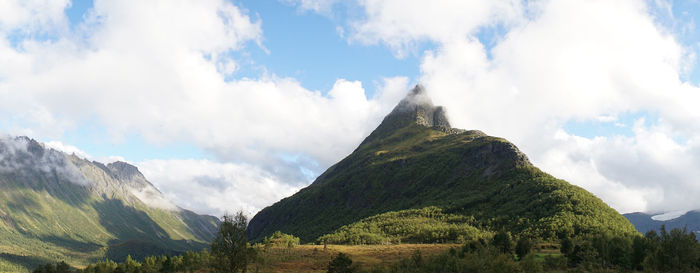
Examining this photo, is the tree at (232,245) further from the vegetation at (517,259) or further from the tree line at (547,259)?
the vegetation at (517,259)

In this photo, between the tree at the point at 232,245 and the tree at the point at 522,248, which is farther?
the tree at the point at 522,248

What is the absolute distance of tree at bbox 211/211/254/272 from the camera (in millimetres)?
83688

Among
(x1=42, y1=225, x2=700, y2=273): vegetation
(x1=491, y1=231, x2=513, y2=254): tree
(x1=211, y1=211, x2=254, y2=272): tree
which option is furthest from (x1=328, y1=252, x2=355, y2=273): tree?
(x1=491, y1=231, x2=513, y2=254): tree

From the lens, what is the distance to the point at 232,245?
84.3 m

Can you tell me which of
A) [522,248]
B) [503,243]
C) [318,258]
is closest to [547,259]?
[522,248]

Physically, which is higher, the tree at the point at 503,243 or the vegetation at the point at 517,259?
the tree at the point at 503,243

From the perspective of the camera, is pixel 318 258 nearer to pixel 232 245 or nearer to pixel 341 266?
pixel 341 266

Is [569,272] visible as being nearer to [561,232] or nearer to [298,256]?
[561,232]

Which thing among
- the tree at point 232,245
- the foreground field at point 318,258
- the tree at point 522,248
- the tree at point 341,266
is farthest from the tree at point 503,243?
the tree at point 232,245

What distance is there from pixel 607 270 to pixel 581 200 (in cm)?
10906

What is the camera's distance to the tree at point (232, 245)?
83.7 m

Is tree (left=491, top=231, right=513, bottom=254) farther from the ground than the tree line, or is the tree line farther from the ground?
tree (left=491, top=231, right=513, bottom=254)

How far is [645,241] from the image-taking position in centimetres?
10225

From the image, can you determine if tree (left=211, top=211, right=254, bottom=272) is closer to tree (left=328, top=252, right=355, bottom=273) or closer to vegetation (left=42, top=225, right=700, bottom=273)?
vegetation (left=42, top=225, right=700, bottom=273)
